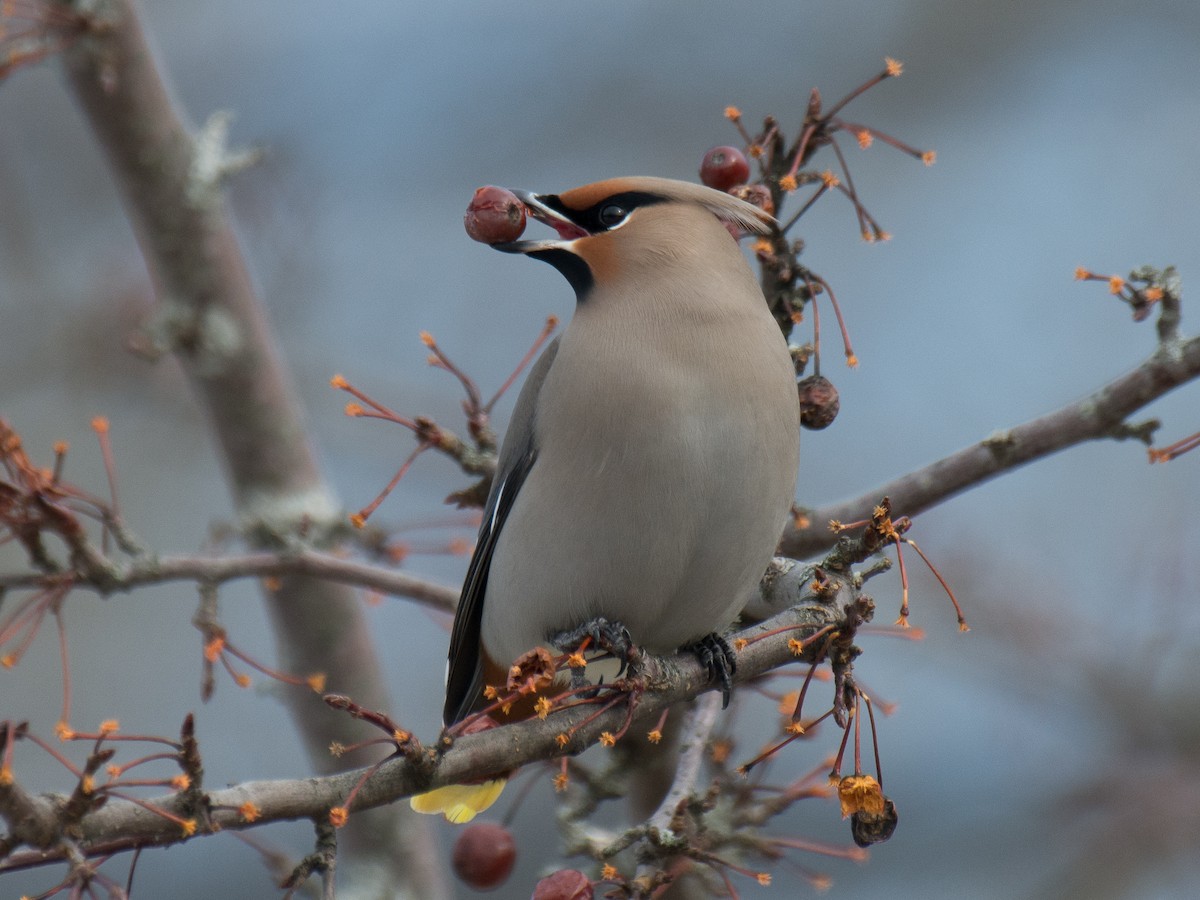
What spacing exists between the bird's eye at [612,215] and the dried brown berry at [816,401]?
626mm

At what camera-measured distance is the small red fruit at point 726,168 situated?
3.80 metres

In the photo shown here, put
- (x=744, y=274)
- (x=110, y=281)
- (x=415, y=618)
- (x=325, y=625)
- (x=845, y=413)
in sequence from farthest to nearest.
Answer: (x=415, y=618) < (x=845, y=413) < (x=110, y=281) < (x=325, y=625) < (x=744, y=274)

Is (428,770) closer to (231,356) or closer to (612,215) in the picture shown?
(612,215)

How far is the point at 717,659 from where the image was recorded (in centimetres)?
352

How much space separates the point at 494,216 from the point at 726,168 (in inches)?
24.7

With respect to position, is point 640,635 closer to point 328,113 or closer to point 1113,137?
point 328,113

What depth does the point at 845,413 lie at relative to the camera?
31.1ft

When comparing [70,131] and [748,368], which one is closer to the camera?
[748,368]

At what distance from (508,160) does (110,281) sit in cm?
389

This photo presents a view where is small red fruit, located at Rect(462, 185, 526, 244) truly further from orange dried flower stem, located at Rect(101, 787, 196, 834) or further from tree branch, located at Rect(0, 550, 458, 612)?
orange dried flower stem, located at Rect(101, 787, 196, 834)

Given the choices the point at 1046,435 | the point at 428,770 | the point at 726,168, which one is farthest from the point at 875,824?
the point at 726,168

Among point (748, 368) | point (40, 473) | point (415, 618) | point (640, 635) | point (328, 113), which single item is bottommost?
point (415, 618)

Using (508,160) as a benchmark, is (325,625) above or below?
below

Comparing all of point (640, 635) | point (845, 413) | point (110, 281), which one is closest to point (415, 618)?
point (845, 413)
